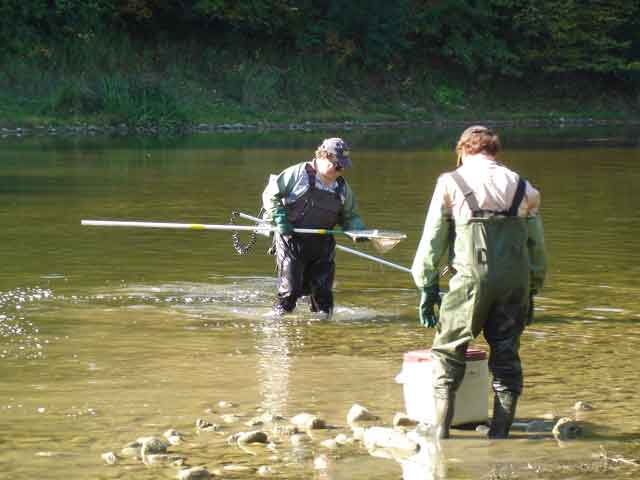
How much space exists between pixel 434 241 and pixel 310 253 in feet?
13.3

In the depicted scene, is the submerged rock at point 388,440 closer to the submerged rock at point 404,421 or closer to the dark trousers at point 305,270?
the submerged rock at point 404,421

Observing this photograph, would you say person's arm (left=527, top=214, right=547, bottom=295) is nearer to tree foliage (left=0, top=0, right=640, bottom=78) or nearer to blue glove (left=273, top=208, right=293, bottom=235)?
blue glove (left=273, top=208, right=293, bottom=235)

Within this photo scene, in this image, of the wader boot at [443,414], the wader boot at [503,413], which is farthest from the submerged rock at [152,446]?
the wader boot at [503,413]

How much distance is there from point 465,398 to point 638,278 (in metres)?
6.55

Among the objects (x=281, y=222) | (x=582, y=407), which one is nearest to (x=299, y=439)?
(x=582, y=407)

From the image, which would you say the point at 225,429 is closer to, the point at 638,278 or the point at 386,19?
the point at 638,278

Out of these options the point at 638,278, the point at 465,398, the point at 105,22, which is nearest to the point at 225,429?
the point at 465,398

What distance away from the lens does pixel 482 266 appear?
6770 millimetres

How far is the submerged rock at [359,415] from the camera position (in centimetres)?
736

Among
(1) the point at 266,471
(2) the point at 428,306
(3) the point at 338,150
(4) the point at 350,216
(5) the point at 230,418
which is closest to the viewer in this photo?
(1) the point at 266,471

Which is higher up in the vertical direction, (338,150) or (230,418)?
(338,150)

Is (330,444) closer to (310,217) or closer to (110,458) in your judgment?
(110,458)

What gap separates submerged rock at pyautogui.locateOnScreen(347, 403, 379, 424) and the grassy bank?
102 ft

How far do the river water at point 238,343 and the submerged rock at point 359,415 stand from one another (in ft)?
0.31
